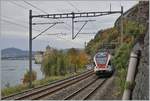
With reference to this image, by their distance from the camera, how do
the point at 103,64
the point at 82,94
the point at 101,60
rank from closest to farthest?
the point at 82,94, the point at 103,64, the point at 101,60

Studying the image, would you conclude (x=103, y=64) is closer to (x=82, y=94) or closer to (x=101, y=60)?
(x=101, y=60)

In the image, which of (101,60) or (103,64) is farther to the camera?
(101,60)

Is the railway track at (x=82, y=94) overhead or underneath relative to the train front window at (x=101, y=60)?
underneath

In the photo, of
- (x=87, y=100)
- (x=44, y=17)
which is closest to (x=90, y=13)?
(x=44, y=17)

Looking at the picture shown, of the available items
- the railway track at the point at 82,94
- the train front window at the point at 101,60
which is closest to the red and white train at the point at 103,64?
the train front window at the point at 101,60

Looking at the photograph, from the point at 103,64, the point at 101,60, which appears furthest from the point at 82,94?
the point at 101,60

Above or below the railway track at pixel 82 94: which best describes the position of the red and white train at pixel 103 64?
above

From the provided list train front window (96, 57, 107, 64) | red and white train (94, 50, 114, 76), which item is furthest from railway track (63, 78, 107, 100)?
train front window (96, 57, 107, 64)

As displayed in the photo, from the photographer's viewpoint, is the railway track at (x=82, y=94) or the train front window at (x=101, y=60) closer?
the railway track at (x=82, y=94)

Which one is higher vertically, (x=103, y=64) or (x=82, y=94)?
(x=103, y=64)

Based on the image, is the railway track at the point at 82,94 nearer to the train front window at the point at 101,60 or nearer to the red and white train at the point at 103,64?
the red and white train at the point at 103,64

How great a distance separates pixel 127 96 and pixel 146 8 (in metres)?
5.10

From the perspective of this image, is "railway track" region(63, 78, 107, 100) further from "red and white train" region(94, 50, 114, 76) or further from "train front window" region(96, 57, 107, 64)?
"train front window" region(96, 57, 107, 64)

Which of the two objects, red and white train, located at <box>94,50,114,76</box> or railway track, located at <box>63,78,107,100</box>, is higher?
red and white train, located at <box>94,50,114,76</box>
